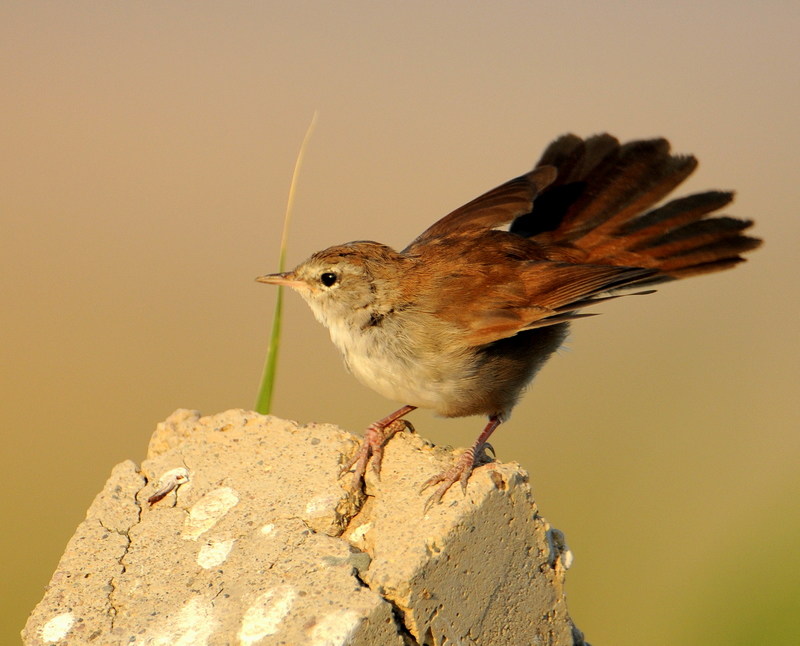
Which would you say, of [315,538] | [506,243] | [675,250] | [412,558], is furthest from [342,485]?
[675,250]

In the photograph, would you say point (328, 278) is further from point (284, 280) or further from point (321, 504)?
point (321, 504)

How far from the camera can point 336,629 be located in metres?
2.51

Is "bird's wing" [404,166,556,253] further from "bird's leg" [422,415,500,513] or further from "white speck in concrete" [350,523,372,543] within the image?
"white speck in concrete" [350,523,372,543]

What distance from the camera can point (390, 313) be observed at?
11.4 ft

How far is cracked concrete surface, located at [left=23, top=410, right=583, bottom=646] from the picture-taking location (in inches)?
104

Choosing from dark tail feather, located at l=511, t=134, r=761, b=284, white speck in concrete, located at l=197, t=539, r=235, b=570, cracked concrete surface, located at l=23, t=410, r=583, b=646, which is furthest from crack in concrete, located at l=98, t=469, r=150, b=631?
dark tail feather, located at l=511, t=134, r=761, b=284

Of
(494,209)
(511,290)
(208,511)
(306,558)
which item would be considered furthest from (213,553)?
(494,209)

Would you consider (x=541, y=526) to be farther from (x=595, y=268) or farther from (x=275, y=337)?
(x=275, y=337)

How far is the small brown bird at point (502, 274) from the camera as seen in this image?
3369mm

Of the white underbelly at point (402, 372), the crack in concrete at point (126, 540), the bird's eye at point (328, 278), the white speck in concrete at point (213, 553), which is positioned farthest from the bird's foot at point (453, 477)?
the crack in concrete at point (126, 540)

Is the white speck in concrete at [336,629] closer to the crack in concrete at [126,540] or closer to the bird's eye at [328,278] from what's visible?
the crack in concrete at [126,540]

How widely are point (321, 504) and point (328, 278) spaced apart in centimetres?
104

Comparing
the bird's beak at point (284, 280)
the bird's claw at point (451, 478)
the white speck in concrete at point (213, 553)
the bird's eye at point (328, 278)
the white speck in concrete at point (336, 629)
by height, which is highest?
the bird's beak at point (284, 280)

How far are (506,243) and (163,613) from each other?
2.07m
